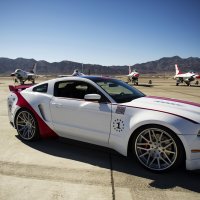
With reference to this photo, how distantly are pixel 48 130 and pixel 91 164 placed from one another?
4.81 ft

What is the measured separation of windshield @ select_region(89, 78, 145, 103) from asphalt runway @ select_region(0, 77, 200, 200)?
42.8 inches

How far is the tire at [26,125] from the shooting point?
20.5 ft

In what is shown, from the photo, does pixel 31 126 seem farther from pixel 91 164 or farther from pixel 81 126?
pixel 91 164

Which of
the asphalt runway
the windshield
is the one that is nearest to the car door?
the windshield

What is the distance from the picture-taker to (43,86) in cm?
636

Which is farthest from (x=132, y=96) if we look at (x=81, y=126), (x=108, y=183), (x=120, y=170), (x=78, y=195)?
(x=78, y=195)

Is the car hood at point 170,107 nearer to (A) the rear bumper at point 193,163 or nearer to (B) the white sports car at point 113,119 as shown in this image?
(B) the white sports car at point 113,119

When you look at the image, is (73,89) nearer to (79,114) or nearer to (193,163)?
(79,114)

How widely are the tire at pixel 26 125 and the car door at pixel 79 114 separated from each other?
2.21 feet

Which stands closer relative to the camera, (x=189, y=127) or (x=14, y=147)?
(x=189, y=127)

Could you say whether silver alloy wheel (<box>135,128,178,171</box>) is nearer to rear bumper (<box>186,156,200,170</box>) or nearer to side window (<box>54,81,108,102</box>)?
rear bumper (<box>186,156,200,170</box>)

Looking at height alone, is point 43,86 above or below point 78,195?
above

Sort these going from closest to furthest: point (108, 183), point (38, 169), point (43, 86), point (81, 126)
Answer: point (108, 183) → point (38, 169) → point (81, 126) → point (43, 86)

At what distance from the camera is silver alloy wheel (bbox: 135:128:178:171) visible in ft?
14.6
